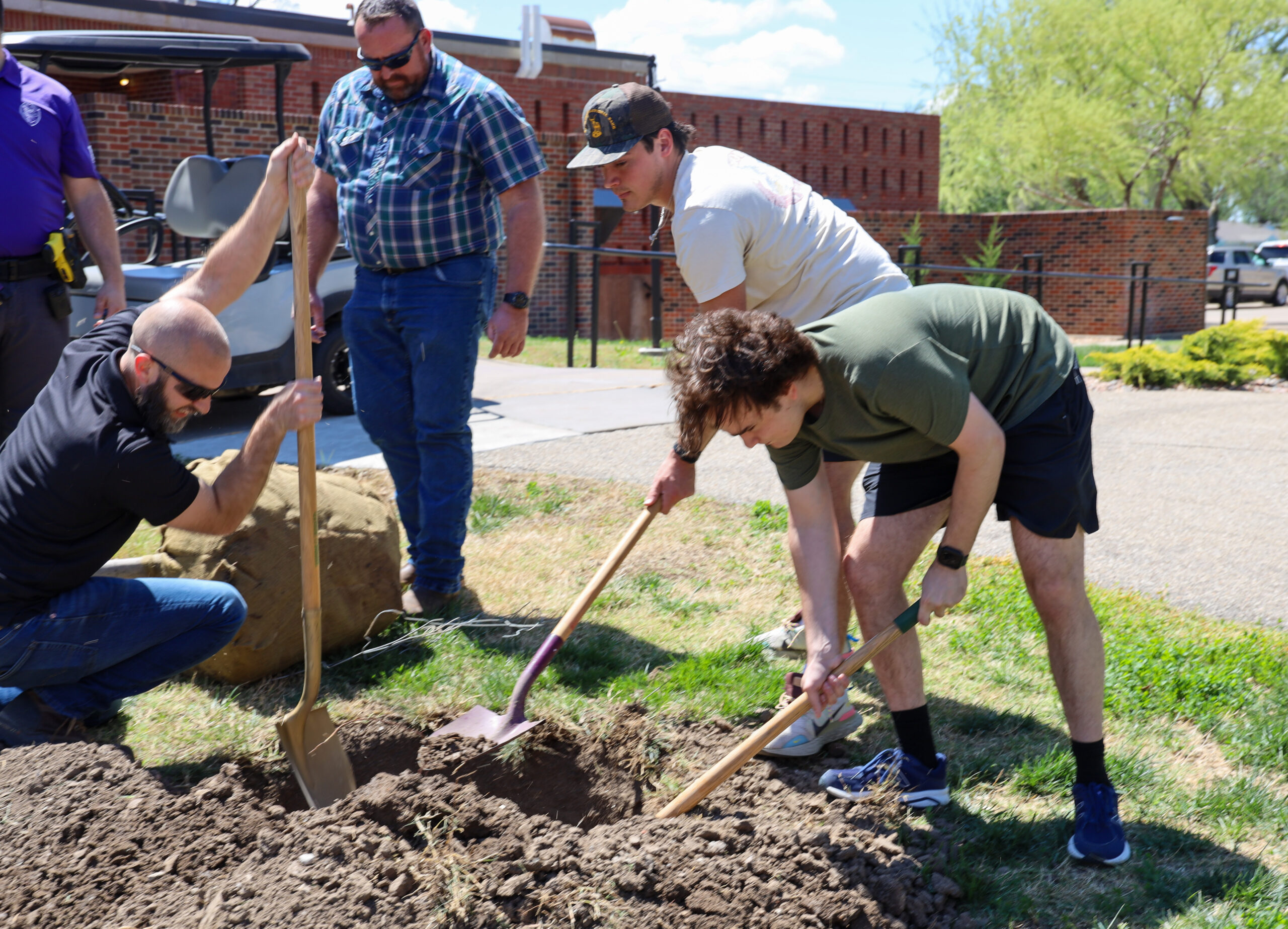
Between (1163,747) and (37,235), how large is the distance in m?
4.20

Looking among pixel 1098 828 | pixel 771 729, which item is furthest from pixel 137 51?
pixel 1098 828

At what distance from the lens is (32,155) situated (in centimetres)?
407

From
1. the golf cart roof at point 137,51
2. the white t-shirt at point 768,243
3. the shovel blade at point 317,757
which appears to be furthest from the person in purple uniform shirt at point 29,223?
the golf cart roof at point 137,51

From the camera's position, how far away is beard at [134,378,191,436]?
2779 mm

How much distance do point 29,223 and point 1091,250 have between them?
20588 mm

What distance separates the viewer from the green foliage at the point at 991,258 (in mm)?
20266

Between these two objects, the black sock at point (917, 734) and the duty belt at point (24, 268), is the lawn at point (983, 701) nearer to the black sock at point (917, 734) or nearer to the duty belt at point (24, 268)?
the black sock at point (917, 734)

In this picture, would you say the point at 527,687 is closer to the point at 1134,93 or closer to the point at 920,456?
the point at 920,456

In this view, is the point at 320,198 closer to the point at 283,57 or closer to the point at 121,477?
the point at 121,477

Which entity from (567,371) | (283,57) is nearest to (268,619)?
(283,57)

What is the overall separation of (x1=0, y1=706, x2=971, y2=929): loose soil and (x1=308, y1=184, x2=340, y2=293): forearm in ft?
7.01

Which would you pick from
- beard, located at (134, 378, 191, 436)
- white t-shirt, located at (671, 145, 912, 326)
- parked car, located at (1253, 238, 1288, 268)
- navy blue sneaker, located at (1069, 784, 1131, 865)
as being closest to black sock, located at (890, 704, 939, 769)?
navy blue sneaker, located at (1069, 784, 1131, 865)

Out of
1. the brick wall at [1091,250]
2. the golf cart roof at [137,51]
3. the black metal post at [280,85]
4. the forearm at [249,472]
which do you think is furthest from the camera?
the brick wall at [1091,250]

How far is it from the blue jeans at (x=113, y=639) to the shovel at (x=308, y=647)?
406 millimetres
